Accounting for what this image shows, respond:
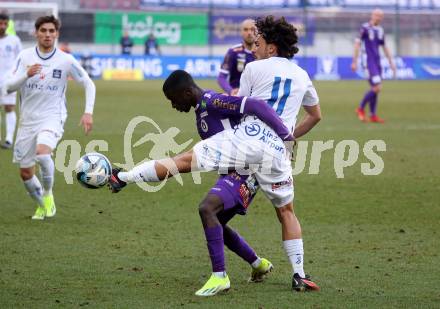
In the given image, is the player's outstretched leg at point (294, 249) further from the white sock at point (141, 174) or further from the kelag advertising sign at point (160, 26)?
Result: the kelag advertising sign at point (160, 26)

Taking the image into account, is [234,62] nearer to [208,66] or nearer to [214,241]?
[214,241]

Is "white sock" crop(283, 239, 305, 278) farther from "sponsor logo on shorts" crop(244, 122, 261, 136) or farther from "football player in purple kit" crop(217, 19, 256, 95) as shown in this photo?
"football player in purple kit" crop(217, 19, 256, 95)

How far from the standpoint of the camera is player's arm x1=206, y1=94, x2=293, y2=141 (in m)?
6.66

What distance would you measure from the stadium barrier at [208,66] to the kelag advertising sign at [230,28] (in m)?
4.10

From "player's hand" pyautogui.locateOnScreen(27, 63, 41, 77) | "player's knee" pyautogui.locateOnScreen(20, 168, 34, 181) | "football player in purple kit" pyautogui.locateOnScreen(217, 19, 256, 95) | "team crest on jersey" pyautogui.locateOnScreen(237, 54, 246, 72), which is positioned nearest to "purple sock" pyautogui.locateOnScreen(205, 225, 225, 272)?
"player's hand" pyautogui.locateOnScreen(27, 63, 41, 77)

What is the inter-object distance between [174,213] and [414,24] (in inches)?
1733

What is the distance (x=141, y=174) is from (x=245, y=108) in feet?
2.96

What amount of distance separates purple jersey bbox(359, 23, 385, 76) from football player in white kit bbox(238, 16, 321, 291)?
1508cm

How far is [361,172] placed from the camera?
13992 millimetres

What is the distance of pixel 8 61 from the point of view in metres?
18.0

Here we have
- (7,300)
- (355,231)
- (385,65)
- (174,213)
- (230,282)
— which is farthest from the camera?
(385,65)

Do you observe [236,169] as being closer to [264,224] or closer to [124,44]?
[264,224]

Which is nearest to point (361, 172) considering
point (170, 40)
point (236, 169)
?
point (236, 169)

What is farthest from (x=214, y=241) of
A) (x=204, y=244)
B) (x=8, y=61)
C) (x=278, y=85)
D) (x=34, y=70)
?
(x=8, y=61)
